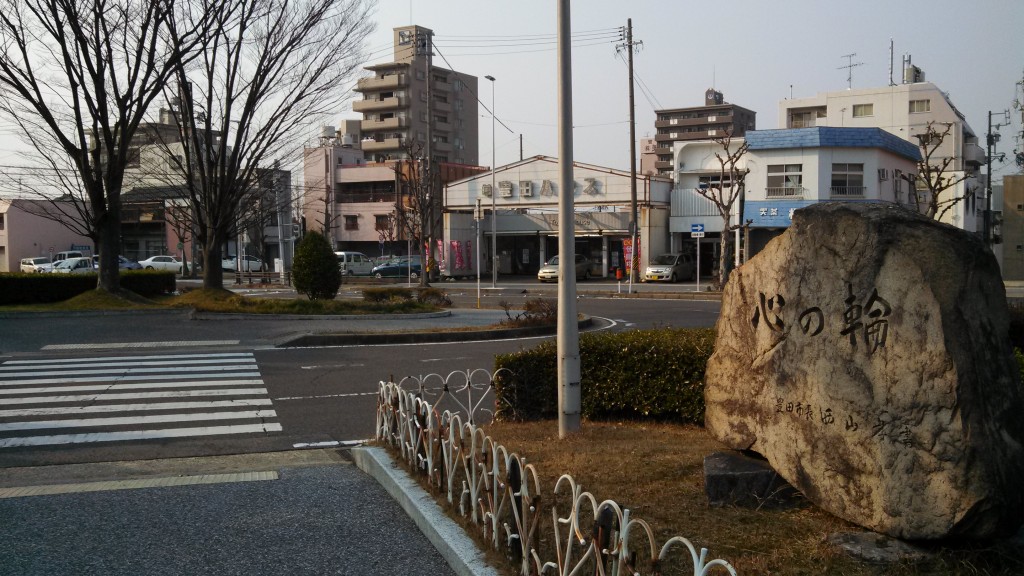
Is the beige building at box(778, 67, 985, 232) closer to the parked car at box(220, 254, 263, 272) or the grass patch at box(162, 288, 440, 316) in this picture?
the parked car at box(220, 254, 263, 272)

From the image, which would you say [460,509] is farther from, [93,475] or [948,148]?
[948,148]

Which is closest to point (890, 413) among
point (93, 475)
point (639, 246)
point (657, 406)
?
point (657, 406)

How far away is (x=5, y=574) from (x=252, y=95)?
2094 centimetres

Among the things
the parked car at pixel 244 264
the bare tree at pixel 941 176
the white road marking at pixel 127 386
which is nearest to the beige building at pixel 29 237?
the parked car at pixel 244 264

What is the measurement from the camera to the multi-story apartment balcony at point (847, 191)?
4103 centimetres

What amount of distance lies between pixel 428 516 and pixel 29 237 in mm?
63524

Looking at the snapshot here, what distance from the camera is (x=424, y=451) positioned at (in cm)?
627

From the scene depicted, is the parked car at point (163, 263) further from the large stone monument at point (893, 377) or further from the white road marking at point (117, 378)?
the large stone monument at point (893, 377)

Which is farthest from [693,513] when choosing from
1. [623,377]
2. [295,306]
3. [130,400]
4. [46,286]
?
[46,286]

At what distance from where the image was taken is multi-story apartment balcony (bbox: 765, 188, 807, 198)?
4144 centimetres

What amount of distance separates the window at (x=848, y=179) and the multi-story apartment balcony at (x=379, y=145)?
127ft

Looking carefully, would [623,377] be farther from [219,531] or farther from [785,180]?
[785,180]

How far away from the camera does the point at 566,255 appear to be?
712 cm

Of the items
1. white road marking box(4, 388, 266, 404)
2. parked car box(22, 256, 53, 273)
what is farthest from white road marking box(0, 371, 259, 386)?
parked car box(22, 256, 53, 273)
